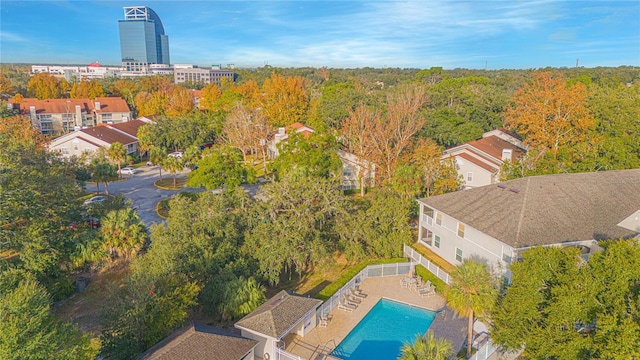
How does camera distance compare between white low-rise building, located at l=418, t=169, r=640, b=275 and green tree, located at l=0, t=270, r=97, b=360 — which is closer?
green tree, located at l=0, t=270, r=97, b=360

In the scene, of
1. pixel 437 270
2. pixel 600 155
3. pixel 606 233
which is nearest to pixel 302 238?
pixel 437 270

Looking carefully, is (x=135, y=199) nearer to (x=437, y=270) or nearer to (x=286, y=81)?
(x=437, y=270)

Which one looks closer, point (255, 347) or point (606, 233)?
point (255, 347)

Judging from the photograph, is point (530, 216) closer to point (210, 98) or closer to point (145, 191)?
point (145, 191)

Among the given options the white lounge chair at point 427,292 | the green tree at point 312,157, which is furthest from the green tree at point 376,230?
the green tree at point 312,157

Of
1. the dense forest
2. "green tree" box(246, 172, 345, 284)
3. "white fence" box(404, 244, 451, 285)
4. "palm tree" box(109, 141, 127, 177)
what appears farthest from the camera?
"palm tree" box(109, 141, 127, 177)

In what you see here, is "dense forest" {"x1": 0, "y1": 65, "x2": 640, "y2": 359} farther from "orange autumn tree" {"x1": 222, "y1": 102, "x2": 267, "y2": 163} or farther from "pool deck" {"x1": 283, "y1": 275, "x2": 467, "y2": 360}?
"orange autumn tree" {"x1": 222, "y1": 102, "x2": 267, "y2": 163}

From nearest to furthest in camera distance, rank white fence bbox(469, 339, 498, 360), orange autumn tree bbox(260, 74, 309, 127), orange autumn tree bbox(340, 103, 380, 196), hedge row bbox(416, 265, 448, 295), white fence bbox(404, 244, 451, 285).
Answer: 1. white fence bbox(469, 339, 498, 360)
2. hedge row bbox(416, 265, 448, 295)
3. white fence bbox(404, 244, 451, 285)
4. orange autumn tree bbox(340, 103, 380, 196)
5. orange autumn tree bbox(260, 74, 309, 127)

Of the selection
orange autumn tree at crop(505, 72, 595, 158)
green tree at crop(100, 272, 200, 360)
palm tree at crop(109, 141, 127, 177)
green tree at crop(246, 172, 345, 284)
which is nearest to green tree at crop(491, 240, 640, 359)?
green tree at crop(246, 172, 345, 284)

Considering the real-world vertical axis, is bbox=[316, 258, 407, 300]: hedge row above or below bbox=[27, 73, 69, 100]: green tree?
below
